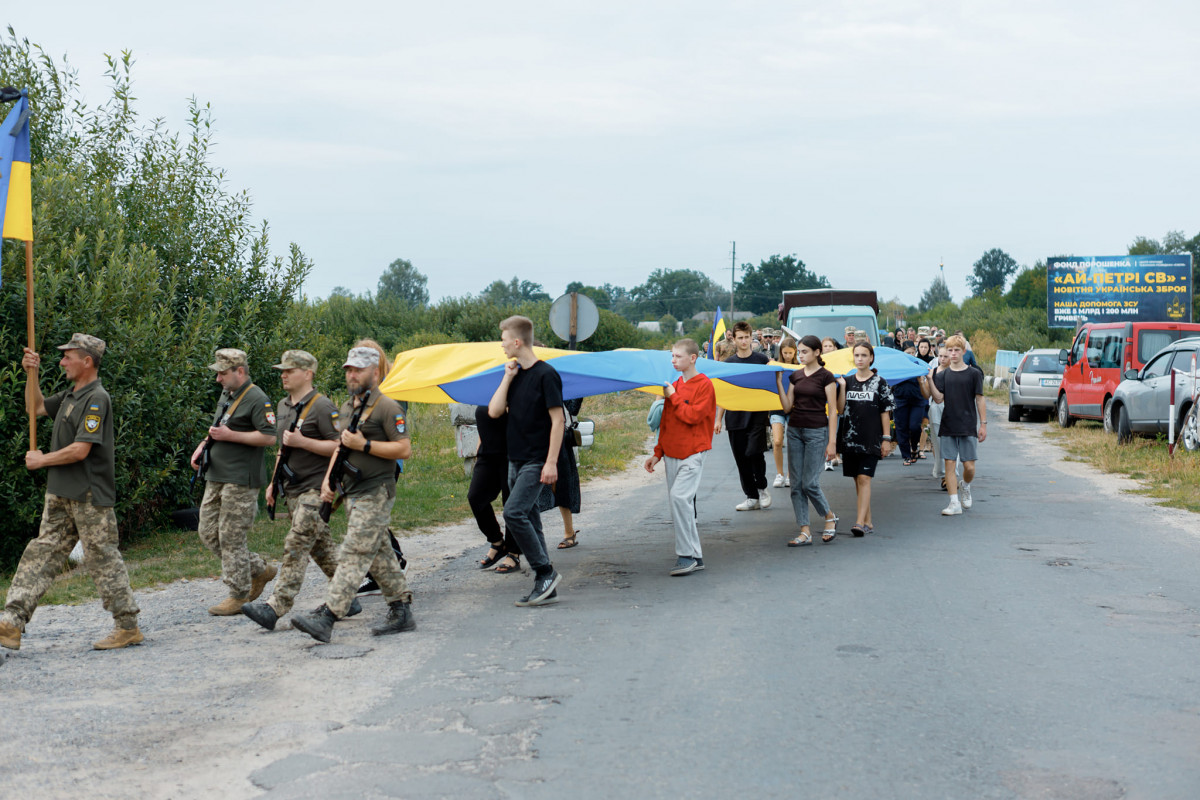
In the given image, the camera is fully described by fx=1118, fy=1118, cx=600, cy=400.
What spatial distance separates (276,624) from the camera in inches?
276

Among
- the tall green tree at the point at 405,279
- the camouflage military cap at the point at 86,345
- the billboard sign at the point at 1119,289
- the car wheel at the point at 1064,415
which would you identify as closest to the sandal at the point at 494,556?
the camouflage military cap at the point at 86,345

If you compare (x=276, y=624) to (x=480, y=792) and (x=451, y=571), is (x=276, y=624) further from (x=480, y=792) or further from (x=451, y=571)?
(x=480, y=792)

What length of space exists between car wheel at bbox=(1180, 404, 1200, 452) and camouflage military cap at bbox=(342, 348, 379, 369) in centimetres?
1340

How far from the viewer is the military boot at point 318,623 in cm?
633

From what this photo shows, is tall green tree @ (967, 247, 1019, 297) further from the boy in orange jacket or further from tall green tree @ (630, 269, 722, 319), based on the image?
the boy in orange jacket

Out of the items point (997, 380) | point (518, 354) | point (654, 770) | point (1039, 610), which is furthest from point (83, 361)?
point (997, 380)

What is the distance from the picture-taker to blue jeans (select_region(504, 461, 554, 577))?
7375 mm

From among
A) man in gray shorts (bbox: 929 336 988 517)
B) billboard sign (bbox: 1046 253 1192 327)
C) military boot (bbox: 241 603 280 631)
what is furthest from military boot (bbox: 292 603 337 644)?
billboard sign (bbox: 1046 253 1192 327)

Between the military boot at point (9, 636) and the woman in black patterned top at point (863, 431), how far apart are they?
6749 millimetres

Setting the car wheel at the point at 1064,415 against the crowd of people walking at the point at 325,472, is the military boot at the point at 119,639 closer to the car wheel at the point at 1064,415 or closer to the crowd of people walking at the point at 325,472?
the crowd of people walking at the point at 325,472

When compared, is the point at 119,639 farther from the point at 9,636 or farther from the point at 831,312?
the point at 831,312

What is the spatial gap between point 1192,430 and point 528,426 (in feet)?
41.2

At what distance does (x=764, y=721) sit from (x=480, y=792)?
4.66 feet

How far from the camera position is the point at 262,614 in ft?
22.0
